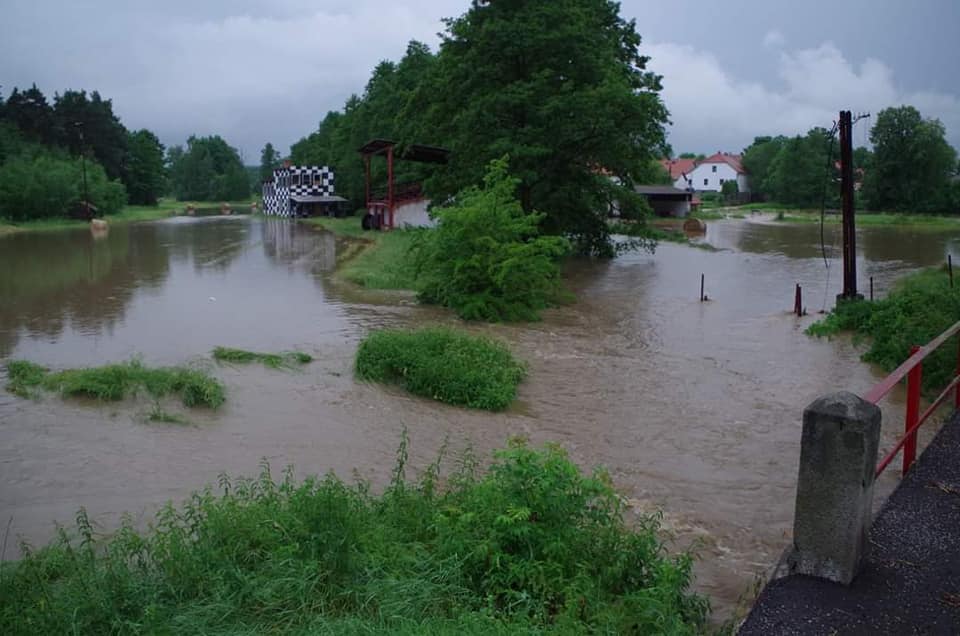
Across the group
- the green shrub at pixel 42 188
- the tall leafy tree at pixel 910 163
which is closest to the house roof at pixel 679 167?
the tall leafy tree at pixel 910 163

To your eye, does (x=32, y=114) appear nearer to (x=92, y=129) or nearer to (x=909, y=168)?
(x=92, y=129)

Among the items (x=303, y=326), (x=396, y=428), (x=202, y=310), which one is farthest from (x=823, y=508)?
(x=202, y=310)

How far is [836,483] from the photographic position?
13.4 feet

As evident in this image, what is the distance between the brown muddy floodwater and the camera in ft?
24.0

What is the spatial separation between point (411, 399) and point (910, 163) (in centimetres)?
6696

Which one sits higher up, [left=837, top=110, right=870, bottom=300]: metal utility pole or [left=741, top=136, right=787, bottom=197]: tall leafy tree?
[left=741, top=136, right=787, bottom=197]: tall leafy tree

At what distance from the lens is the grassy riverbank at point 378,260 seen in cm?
2136

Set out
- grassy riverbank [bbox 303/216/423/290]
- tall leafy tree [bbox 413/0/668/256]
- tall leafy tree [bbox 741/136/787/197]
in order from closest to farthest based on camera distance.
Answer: grassy riverbank [bbox 303/216/423/290], tall leafy tree [bbox 413/0/668/256], tall leafy tree [bbox 741/136/787/197]

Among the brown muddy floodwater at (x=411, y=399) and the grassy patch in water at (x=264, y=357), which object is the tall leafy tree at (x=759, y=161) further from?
the grassy patch in water at (x=264, y=357)

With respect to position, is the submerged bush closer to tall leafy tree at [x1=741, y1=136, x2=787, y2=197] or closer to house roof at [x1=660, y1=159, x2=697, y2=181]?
tall leafy tree at [x1=741, y1=136, x2=787, y2=197]

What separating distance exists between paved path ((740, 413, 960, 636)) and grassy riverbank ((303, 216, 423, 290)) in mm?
14668

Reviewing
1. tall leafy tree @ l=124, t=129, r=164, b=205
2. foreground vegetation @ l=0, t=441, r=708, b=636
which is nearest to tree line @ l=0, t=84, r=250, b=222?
tall leafy tree @ l=124, t=129, r=164, b=205

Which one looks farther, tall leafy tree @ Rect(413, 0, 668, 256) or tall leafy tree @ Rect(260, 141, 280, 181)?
tall leafy tree @ Rect(260, 141, 280, 181)

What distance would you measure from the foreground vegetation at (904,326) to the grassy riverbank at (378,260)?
Result: 9.51 meters
